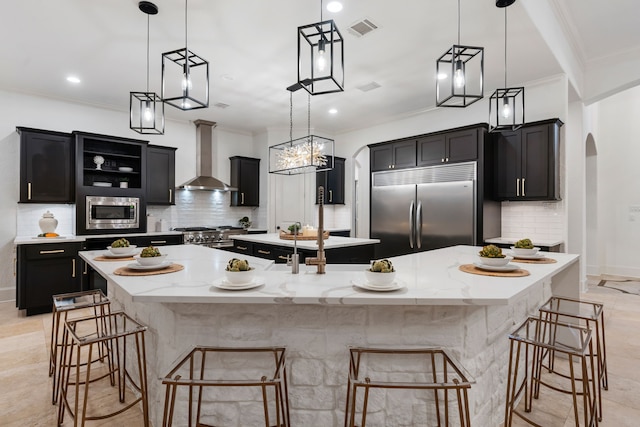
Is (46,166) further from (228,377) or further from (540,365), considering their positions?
(540,365)

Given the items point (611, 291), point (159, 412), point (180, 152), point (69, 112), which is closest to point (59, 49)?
point (69, 112)

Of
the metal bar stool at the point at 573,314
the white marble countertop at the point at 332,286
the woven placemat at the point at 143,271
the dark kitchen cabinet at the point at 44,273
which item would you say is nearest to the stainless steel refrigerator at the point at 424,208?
the metal bar stool at the point at 573,314

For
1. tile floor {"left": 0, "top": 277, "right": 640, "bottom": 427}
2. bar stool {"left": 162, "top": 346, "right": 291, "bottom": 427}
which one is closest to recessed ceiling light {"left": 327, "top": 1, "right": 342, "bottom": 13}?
bar stool {"left": 162, "top": 346, "right": 291, "bottom": 427}

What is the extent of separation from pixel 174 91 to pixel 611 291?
23.4 feet

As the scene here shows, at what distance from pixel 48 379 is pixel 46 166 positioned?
324cm

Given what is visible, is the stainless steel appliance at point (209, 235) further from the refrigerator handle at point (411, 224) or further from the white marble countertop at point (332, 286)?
the white marble countertop at point (332, 286)

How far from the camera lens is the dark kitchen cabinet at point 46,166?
4.41 metres

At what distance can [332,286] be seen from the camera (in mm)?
1622

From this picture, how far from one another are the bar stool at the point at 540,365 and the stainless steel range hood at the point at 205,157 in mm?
5216

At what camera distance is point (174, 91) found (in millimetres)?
4738

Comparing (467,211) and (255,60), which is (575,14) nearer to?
(467,211)

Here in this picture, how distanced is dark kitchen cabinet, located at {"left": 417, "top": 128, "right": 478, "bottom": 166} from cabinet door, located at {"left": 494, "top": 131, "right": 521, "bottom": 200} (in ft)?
1.22

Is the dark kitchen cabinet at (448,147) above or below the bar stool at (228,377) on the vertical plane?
above

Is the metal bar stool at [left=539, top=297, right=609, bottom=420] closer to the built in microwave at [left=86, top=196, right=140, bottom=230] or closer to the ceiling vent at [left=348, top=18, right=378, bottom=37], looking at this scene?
the ceiling vent at [left=348, top=18, right=378, bottom=37]
